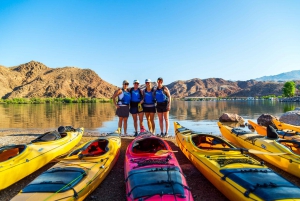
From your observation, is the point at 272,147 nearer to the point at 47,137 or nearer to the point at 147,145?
the point at 147,145

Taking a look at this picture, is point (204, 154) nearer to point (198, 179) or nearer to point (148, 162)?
point (198, 179)

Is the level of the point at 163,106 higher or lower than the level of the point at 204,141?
higher

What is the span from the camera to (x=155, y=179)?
165 inches

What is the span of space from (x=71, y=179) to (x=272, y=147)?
5846mm

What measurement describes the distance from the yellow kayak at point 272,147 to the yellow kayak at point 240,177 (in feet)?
4.22

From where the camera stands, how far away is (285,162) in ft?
19.5

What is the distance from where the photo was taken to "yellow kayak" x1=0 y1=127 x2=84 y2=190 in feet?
16.8

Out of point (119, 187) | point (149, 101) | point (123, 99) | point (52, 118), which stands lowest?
point (119, 187)

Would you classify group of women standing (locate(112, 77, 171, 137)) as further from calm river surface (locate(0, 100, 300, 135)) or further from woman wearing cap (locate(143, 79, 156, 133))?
calm river surface (locate(0, 100, 300, 135))

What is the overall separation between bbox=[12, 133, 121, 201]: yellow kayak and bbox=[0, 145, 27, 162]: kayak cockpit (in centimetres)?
185

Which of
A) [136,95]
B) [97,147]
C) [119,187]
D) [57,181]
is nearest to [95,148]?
[97,147]

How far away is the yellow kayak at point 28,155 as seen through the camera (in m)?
5.11

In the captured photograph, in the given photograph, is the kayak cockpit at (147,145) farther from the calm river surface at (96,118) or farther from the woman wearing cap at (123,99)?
the calm river surface at (96,118)

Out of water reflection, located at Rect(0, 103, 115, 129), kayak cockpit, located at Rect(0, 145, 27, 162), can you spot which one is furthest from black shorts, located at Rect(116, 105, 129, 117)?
water reflection, located at Rect(0, 103, 115, 129)
